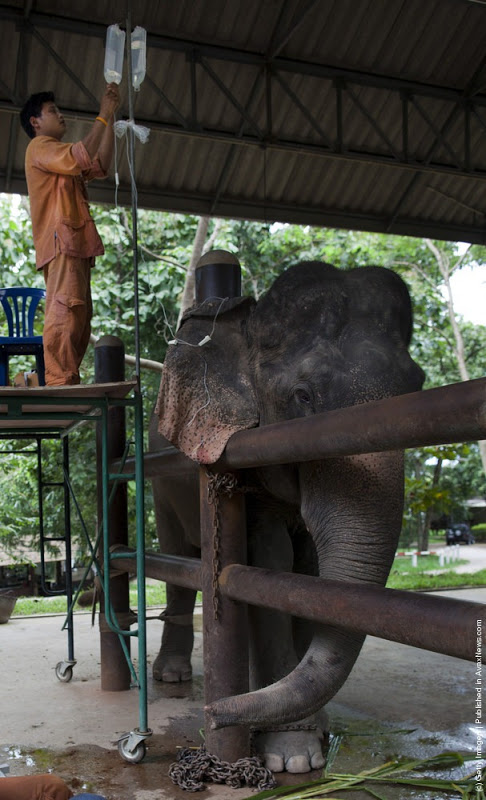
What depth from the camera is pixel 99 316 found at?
37.1ft

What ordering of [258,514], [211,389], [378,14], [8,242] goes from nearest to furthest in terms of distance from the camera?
[211,389] → [258,514] → [378,14] → [8,242]

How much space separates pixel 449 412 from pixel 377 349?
127cm

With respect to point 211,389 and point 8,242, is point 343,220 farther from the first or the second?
point 211,389

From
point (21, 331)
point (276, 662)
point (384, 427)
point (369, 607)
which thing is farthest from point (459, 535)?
point (384, 427)

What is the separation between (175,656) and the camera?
5574 millimetres

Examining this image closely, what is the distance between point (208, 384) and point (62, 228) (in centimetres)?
121

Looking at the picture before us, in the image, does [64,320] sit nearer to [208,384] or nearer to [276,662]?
[208,384]

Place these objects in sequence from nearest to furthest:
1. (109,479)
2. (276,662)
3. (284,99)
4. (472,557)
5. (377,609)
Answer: (377,609) → (276,662) → (109,479) → (284,99) → (472,557)

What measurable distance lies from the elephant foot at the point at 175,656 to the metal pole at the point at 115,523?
331mm

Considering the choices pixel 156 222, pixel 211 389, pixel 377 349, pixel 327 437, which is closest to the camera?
pixel 327 437

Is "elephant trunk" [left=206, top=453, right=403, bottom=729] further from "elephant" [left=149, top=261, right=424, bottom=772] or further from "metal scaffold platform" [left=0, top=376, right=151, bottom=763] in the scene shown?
"metal scaffold platform" [left=0, top=376, right=151, bottom=763]

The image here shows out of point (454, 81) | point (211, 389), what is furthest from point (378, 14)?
point (211, 389)

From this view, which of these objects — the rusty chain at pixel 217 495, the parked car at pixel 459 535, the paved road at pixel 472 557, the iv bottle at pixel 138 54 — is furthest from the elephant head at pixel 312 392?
the parked car at pixel 459 535

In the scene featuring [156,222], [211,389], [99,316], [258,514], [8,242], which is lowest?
[258,514]
